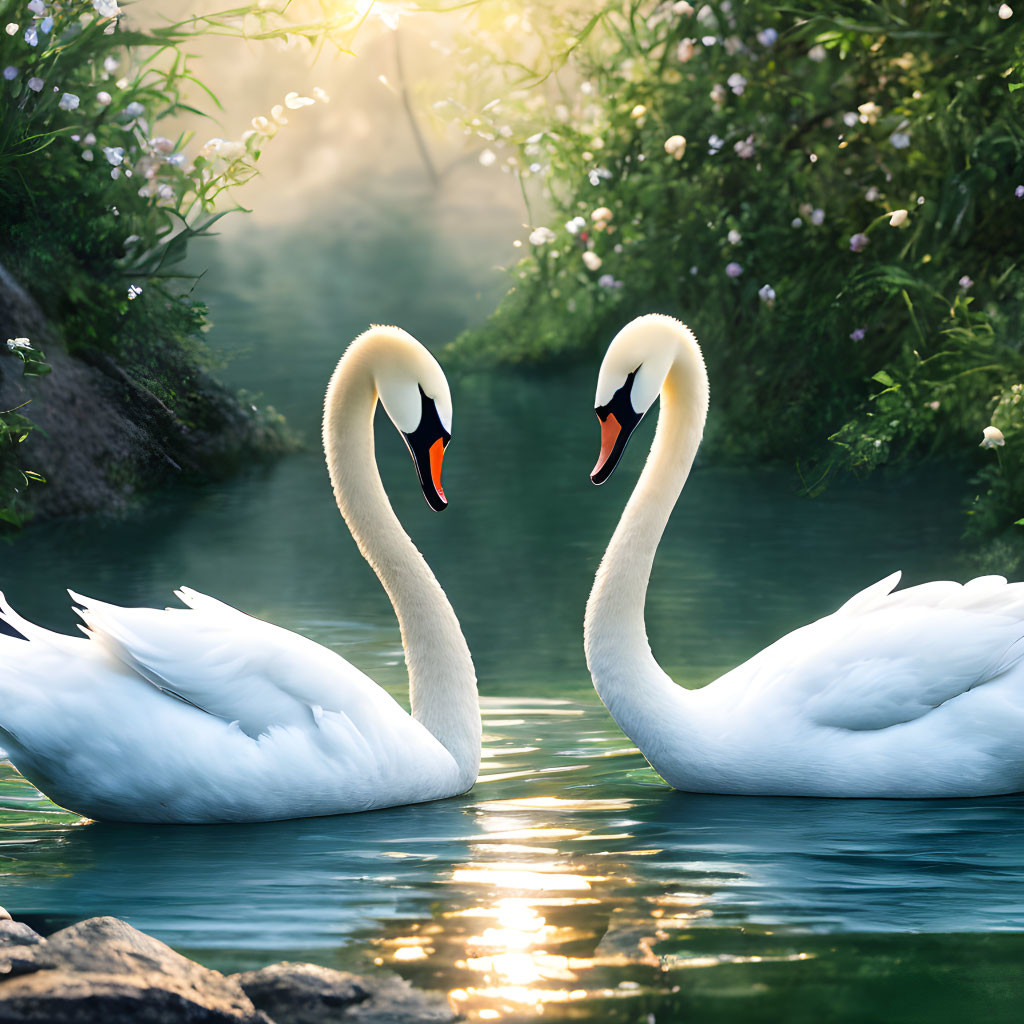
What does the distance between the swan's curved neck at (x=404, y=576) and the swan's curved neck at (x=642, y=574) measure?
44 centimetres

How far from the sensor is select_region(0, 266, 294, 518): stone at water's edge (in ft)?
31.7

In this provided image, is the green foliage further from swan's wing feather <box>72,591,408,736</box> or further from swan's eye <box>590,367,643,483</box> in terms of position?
swan's eye <box>590,367,643,483</box>

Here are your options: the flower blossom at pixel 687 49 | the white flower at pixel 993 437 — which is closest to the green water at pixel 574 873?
the white flower at pixel 993 437

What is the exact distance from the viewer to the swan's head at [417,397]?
534cm

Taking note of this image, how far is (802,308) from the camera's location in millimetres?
12734

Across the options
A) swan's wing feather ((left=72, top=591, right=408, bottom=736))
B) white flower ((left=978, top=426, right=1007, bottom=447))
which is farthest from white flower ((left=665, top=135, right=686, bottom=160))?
swan's wing feather ((left=72, top=591, right=408, bottom=736))

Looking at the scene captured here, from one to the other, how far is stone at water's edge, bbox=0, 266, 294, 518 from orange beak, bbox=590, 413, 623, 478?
452cm

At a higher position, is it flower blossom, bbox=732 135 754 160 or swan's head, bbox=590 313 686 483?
flower blossom, bbox=732 135 754 160

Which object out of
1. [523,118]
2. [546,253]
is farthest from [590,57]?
[546,253]

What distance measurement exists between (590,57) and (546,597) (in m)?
6.50

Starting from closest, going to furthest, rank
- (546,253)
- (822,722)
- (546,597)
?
(822,722)
(546,597)
(546,253)

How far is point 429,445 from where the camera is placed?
535cm

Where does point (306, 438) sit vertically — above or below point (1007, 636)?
above

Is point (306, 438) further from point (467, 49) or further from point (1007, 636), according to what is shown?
point (1007, 636)
